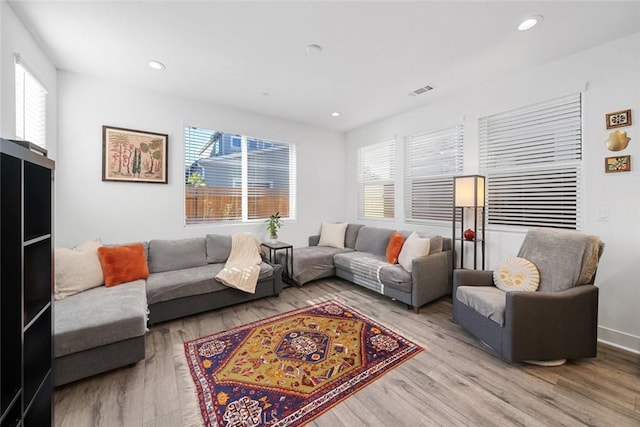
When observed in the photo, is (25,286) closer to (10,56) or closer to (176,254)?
(10,56)

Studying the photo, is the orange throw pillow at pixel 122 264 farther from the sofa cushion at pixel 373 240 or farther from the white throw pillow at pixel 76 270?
the sofa cushion at pixel 373 240

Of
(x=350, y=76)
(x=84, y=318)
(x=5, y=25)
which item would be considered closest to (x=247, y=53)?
(x=350, y=76)

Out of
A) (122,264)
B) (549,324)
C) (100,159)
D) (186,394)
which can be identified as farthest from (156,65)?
(549,324)

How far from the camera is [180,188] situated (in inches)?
141

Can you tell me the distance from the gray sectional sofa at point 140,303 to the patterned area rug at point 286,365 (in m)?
0.50

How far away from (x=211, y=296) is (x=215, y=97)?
2649 mm

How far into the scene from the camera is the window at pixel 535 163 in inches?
103

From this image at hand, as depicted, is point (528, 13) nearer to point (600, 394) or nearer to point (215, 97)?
point (600, 394)

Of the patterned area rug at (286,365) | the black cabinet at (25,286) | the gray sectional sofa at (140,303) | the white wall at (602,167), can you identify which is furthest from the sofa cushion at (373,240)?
the black cabinet at (25,286)

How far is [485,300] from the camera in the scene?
2.22m

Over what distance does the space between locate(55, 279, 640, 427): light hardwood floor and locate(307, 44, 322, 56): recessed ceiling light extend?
286 cm

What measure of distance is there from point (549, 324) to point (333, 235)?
10.5ft

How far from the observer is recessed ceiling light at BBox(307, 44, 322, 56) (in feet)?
7.78

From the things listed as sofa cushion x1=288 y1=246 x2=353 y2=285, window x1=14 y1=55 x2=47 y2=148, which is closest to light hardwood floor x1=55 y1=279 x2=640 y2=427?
sofa cushion x1=288 y1=246 x2=353 y2=285
